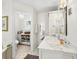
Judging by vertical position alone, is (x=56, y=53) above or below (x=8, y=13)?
below

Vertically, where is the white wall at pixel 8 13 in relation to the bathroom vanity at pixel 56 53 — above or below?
above

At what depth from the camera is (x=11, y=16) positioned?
3465 mm

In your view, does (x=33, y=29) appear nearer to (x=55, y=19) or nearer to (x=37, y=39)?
(x=37, y=39)

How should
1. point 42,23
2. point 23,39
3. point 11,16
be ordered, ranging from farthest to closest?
point 23,39 → point 42,23 → point 11,16

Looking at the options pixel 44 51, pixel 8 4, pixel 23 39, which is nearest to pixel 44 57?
pixel 44 51

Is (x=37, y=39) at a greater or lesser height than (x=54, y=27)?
lesser

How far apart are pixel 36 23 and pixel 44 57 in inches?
155

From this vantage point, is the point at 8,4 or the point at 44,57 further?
the point at 8,4

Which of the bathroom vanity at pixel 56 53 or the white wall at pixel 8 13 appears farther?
the white wall at pixel 8 13

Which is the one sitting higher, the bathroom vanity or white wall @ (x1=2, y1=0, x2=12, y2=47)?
white wall @ (x1=2, y1=0, x2=12, y2=47)

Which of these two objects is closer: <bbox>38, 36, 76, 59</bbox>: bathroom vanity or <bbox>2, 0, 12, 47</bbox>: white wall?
<bbox>38, 36, 76, 59</bbox>: bathroom vanity

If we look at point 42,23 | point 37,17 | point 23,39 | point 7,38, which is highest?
point 37,17

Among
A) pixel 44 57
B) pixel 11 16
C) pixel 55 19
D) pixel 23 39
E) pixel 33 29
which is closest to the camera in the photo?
pixel 44 57

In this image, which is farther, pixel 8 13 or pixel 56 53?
pixel 8 13
